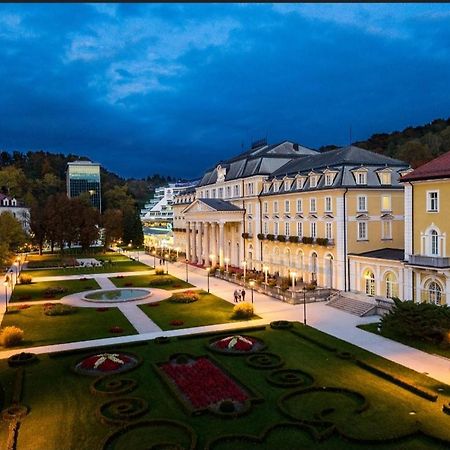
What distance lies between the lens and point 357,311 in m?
37.6

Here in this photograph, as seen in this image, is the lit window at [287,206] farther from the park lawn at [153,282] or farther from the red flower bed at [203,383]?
the red flower bed at [203,383]

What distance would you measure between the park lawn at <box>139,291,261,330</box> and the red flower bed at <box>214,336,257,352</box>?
18.7 ft

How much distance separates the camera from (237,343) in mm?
29094

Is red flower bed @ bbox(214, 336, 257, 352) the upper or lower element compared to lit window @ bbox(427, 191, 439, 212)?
lower

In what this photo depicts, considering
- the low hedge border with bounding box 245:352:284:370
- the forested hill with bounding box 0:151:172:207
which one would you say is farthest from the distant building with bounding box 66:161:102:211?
the low hedge border with bounding box 245:352:284:370

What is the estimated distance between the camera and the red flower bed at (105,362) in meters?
25.4

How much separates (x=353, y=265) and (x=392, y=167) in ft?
35.1

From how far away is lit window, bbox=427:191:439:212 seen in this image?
3384 cm

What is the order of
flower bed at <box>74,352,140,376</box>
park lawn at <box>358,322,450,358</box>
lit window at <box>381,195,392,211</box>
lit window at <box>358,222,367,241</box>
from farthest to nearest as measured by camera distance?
lit window at <box>381,195,392,211</box> → lit window at <box>358,222,367,241</box> → park lawn at <box>358,322,450,358</box> → flower bed at <box>74,352,140,376</box>

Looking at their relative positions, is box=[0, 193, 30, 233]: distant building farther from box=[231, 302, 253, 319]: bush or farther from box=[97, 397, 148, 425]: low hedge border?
box=[97, 397, 148, 425]: low hedge border

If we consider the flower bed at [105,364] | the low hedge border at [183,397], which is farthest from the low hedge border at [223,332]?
the flower bed at [105,364]

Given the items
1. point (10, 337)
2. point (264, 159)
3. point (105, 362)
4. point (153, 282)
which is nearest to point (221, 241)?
point (153, 282)

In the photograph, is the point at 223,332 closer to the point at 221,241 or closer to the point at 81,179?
the point at 221,241

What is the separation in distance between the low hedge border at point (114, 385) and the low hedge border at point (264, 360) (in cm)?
670
